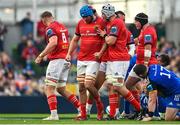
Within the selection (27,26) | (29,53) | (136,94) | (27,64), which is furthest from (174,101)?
(27,26)

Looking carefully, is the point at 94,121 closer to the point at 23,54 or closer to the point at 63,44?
the point at 63,44

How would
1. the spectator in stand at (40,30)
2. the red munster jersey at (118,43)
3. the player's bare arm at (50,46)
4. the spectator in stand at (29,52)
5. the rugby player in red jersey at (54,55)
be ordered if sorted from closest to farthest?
the red munster jersey at (118,43)
the player's bare arm at (50,46)
the rugby player in red jersey at (54,55)
the spectator in stand at (29,52)
the spectator in stand at (40,30)

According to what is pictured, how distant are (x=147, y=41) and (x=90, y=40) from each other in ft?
4.26

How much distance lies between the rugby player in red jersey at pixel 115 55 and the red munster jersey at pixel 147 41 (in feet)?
1.28

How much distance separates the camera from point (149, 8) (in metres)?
31.8

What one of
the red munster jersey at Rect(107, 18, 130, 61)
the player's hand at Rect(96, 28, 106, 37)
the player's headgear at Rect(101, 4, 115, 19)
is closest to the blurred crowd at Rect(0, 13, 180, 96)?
the red munster jersey at Rect(107, 18, 130, 61)

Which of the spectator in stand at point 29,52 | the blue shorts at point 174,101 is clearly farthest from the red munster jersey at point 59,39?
the spectator in stand at point 29,52

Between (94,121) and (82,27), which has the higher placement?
(82,27)

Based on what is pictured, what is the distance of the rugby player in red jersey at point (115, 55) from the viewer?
22438mm

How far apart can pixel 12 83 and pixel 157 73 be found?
10.6m

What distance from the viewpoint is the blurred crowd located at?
1253 inches

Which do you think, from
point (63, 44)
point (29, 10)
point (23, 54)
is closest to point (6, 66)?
point (23, 54)

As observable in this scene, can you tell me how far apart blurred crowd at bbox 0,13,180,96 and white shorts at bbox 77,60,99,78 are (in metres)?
8.50

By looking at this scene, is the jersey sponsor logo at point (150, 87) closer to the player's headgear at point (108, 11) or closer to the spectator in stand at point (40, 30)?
the player's headgear at point (108, 11)
